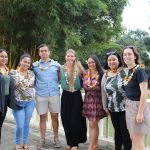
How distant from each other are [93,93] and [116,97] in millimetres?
469

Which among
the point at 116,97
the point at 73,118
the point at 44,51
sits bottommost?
the point at 73,118

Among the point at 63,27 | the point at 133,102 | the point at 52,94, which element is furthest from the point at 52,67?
the point at 63,27

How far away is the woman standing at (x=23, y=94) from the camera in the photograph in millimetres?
5152

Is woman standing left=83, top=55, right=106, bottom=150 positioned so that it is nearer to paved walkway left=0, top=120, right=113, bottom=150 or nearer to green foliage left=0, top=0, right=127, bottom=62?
paved walkway left=0, top=120, right=113, bottom=150

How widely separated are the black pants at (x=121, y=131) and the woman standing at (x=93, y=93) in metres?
0.34

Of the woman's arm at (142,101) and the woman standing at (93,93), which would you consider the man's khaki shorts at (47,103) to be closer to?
the woman standing at (93,93)

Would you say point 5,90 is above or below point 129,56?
below

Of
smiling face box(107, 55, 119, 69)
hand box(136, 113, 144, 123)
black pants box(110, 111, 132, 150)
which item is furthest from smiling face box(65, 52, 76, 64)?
hand box(136, 113, 144, 123)

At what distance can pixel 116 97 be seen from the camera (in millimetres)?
4656

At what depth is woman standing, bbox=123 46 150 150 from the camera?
13.1ft

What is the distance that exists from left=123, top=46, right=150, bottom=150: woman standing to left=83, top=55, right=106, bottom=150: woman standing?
83 cm

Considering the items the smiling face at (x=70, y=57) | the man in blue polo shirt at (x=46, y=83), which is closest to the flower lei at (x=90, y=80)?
the smiling face at (x=70, y=57)

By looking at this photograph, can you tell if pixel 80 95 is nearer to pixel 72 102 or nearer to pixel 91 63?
pixel 72 102

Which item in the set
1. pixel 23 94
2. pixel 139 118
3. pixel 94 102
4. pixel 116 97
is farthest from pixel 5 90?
pixel 139 118
